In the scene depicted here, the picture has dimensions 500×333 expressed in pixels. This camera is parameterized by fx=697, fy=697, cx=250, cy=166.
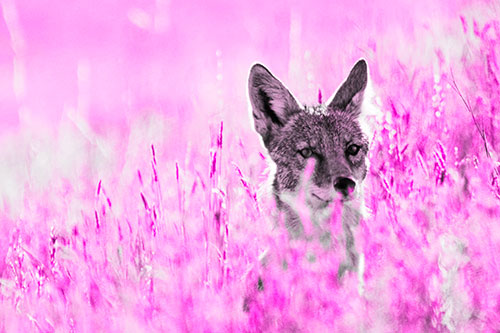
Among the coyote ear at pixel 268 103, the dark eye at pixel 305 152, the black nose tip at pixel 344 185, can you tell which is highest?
the coyote ear at pixel 268 103

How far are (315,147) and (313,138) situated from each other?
60 millimetres

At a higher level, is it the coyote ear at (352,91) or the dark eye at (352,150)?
the coyote ear at (352,91)

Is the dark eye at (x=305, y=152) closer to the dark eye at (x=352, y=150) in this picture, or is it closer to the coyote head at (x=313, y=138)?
the coyote head at (x=313, y=138)

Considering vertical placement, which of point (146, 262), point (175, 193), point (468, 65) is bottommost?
point (146, 262)

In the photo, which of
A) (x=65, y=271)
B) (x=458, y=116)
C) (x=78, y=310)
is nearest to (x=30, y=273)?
(x=65, y=271)

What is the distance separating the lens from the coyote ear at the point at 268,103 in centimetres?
399

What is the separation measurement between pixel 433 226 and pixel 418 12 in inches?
175

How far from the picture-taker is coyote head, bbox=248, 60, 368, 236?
3746mm

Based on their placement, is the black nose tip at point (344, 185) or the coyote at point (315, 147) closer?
the black nose tip at point (344, 185)

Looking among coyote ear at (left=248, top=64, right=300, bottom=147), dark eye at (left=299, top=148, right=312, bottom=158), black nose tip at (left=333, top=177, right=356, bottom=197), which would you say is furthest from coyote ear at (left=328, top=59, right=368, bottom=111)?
black nose tip at (left=333, top=177, right=356, bottom=197)

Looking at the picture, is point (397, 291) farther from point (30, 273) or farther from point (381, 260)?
point (30, 273)

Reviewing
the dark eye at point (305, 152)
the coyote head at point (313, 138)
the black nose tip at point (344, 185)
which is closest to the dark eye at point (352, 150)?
the coyote head at point (313, 138)

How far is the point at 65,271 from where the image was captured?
11.5 ft

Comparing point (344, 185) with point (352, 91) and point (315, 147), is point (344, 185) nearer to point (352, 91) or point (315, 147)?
point (315, 147)
